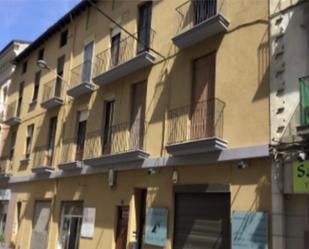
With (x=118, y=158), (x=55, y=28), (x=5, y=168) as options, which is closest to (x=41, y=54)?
(x=55, y=28)

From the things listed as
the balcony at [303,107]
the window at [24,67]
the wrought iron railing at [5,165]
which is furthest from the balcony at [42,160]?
the balcony at [303,107]

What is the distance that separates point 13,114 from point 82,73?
362 inches

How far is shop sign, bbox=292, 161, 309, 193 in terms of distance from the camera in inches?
379

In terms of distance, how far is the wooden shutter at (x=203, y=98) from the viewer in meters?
12.9

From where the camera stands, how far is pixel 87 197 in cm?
1764

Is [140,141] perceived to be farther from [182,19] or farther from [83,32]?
[83,32]

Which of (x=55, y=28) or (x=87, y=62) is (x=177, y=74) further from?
(x=55, y=28)

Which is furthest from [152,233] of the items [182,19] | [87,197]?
[182,19]

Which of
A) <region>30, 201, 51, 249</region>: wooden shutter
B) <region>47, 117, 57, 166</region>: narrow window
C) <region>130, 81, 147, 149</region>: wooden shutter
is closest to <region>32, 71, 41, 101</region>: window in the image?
<region>47, 117, 57, 166</region>: narrow window

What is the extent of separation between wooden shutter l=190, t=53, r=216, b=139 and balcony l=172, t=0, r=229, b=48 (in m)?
0.67

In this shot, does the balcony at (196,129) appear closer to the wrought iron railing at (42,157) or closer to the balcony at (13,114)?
the wrought iron railing at (42,157)

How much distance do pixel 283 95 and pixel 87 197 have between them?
377 inches

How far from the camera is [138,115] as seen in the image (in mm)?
15945

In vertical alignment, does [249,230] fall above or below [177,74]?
below
